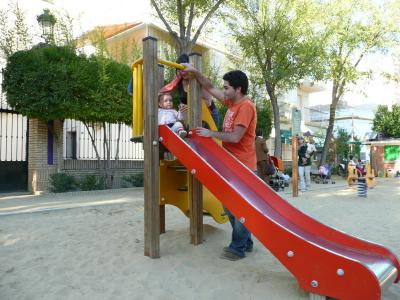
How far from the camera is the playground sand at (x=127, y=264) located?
3129 millimetres

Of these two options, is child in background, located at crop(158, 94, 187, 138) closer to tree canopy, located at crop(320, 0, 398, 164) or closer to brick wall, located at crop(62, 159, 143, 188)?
brick wall, located at crop(62, 159, 143, 188)

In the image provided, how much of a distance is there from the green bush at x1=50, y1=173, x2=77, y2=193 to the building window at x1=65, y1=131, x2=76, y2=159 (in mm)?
1919

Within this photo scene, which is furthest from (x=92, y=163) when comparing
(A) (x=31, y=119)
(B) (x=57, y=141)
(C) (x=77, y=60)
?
(C) (x=77, y=60)

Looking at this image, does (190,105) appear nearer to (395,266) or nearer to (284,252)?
(284,252)

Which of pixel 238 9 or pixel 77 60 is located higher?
pixel 238 9

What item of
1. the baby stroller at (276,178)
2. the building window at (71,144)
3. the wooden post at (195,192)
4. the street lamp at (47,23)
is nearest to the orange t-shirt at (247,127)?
the wooden post at (195,192)

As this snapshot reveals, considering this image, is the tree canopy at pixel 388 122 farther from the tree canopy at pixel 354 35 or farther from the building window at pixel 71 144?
the building window at pixel 71 144

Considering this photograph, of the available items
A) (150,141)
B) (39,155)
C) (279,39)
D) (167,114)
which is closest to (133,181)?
(39,155)

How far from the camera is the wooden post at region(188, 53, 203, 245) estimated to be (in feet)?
14.6

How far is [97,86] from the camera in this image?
38.5 ft

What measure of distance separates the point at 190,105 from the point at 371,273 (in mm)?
2732

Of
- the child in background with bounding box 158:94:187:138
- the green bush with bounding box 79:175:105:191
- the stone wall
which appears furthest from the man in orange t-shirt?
the stone wall

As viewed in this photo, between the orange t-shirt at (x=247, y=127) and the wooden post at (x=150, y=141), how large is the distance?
2.56ft

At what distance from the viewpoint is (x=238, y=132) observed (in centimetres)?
377
